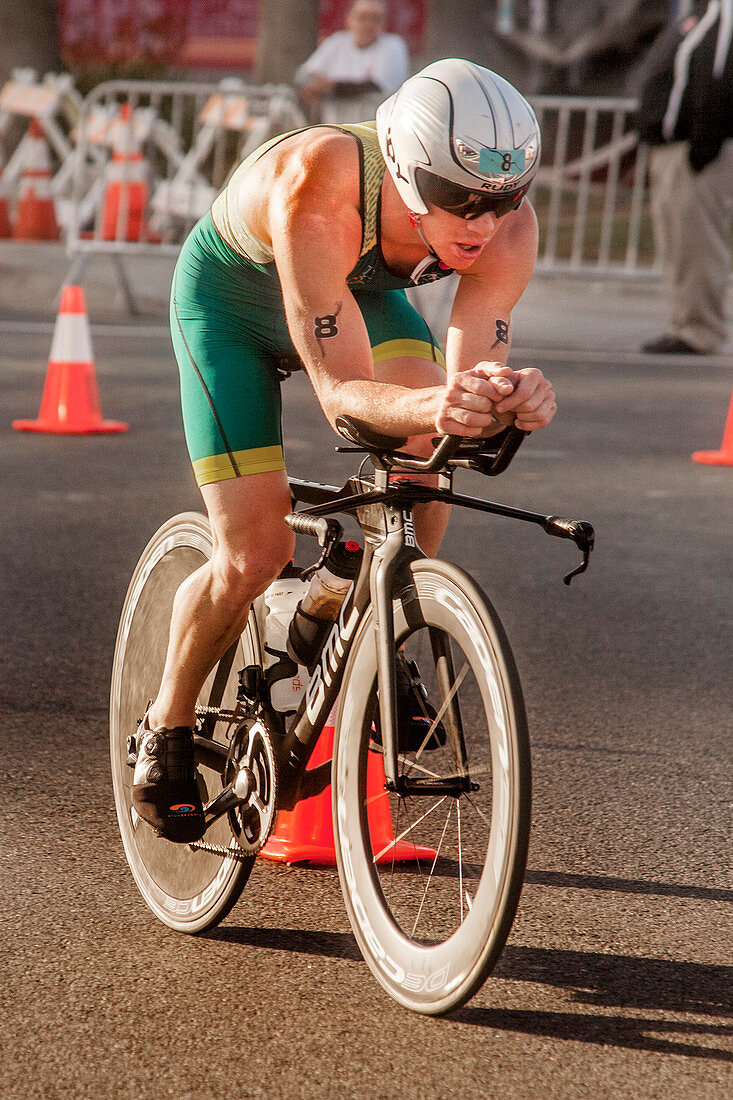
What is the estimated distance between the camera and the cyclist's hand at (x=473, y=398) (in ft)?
8.22

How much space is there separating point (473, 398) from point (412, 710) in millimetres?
704

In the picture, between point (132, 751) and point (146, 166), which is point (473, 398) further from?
point (146, 166)

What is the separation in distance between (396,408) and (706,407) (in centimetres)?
838

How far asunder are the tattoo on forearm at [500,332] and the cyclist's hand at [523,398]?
59 centimetres

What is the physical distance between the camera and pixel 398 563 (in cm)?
289

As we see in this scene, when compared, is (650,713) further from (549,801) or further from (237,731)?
(237,731)

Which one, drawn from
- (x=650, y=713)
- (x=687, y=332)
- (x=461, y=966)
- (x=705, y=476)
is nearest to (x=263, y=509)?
(x=461, y=966)

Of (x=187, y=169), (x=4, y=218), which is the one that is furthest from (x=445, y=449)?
(x=4, y=218)

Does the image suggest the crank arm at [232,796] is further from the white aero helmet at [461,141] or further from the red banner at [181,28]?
the red banner at [181,28]

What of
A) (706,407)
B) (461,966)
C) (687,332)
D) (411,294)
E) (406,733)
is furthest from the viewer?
(687,332)

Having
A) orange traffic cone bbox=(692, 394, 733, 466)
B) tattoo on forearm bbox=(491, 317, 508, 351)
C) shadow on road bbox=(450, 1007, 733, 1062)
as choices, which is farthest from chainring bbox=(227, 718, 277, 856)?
Result: orange traffic cone bbox=(692, 394, 733, 466)

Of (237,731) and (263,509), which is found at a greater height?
(263,509)

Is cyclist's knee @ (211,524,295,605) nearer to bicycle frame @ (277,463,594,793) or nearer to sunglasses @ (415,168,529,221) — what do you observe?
bicycle frame @ (277,463,594,793)

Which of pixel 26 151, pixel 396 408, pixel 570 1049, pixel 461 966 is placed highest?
pixel 396 408
